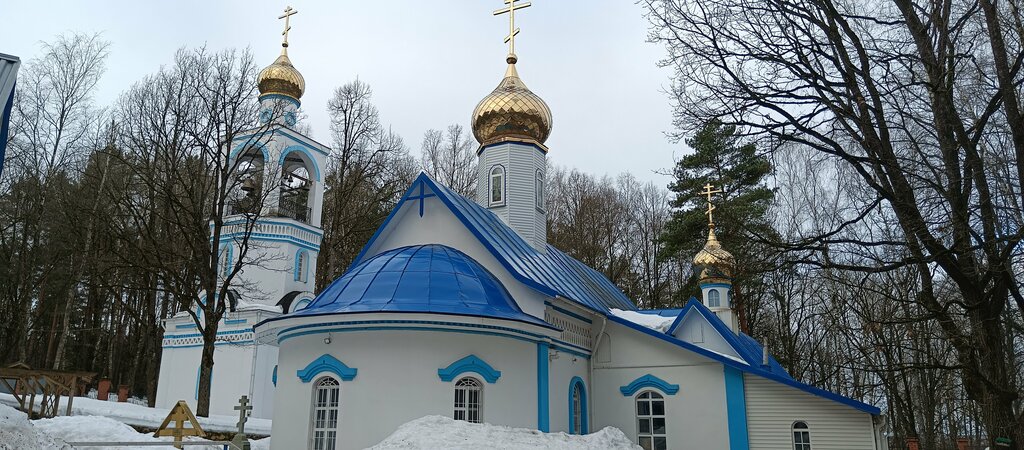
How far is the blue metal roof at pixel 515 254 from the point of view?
1240cm

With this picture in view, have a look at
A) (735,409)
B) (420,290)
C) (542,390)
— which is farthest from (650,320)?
(420,290)

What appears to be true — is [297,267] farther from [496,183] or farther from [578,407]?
[578,407]

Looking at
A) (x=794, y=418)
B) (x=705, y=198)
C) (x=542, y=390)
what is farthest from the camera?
(x=705, y=198)

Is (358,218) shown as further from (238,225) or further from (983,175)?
(983,175)

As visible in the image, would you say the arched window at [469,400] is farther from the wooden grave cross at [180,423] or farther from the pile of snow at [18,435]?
the pile of snow at [18,435]

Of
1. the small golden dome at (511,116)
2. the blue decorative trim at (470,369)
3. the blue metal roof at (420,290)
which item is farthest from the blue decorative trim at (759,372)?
the small golden dome at (511,116)

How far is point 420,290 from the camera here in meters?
11.0

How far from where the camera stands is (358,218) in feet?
74.3

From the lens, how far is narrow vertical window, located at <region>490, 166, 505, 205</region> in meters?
16.5

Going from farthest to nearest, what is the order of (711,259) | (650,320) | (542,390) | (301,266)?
(301,266), (711,259), (650,320), (542,390)

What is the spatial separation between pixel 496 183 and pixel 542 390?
20.2 ft

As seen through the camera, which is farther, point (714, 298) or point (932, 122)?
point (714, 298)

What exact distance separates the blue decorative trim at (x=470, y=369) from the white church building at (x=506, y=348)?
2 centimetres

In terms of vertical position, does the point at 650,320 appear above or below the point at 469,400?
above
